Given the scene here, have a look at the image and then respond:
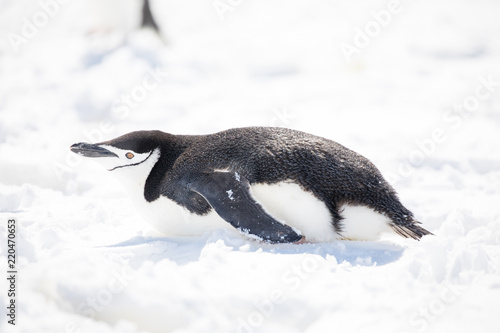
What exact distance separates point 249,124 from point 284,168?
2.70 m

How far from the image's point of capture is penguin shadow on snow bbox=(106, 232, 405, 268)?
7.89 feet

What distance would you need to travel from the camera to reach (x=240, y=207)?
2.45 meters

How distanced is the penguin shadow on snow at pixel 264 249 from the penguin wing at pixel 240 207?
8 centimetres

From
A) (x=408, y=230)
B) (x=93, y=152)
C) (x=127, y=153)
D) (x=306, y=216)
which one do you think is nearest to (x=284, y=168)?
(x=306, y=216)

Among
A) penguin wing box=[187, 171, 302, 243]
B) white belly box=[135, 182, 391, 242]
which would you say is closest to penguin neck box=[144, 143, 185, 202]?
white belly box=[135, 182, 391, 242]

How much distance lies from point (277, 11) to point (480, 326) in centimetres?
797

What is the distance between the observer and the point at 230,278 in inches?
85.9

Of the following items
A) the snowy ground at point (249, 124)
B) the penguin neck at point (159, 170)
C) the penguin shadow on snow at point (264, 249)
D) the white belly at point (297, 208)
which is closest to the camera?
the snowy ground at point (249, 124)

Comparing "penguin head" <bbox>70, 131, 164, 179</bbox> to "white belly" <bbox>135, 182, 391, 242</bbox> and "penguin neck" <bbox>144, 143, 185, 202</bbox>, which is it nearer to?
"penguin neck" <bbox>144, 143, 185, 202</bbox>

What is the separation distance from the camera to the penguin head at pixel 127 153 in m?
2.82

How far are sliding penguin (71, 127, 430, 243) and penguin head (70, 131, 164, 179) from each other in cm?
9

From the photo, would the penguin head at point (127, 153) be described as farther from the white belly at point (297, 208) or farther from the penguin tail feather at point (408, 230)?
the penguin tail feather at point (408, 230)

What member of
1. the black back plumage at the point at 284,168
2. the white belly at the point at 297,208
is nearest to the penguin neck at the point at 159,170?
the black back plumage at the point at 284,168

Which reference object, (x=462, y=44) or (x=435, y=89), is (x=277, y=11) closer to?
(x=462, y=44)
